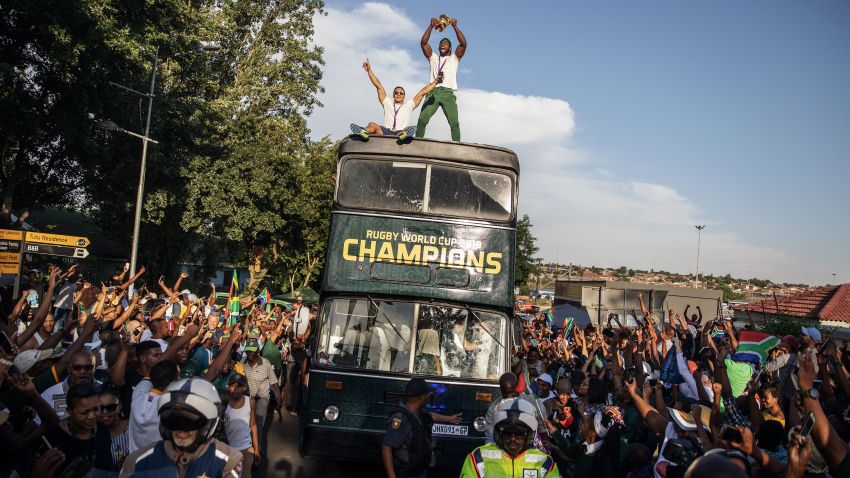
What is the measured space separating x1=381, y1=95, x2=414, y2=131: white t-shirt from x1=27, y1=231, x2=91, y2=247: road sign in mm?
6541

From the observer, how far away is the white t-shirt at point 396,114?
35.0ft

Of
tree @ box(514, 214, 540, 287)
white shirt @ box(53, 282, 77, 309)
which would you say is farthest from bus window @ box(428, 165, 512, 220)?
tree @ box(514, 214, 540, 287)

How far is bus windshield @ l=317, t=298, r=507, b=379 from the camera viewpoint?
844 cm

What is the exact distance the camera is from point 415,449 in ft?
18.8

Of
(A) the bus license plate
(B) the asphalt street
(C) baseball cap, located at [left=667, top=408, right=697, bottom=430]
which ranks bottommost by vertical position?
(B) the asphalt street

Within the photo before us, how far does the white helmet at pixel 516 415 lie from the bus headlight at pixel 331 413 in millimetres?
4391

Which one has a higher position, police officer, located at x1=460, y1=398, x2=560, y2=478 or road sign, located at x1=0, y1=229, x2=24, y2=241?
road sign, located at x1=0, y1=229, x2=24, y2=241

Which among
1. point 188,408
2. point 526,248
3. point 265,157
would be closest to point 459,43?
point 188,408

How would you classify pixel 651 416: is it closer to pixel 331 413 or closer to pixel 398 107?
pixel 331 413

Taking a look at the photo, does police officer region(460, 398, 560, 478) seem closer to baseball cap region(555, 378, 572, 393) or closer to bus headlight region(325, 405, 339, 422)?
baseball cap region(555, 378, 572, 393)

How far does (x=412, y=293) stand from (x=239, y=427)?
2.67 m

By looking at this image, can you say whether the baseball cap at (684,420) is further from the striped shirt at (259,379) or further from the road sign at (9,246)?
the road sign at (9,246)

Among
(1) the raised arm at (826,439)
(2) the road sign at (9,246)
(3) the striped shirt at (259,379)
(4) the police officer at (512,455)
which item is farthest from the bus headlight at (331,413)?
(2) the road sign at (9,246)

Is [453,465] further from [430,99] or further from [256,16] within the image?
[256,16]
